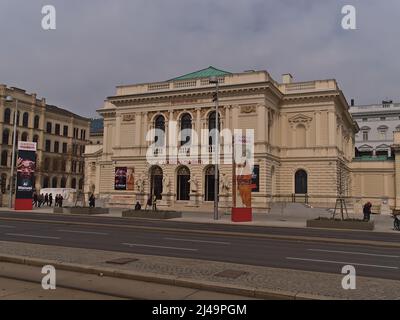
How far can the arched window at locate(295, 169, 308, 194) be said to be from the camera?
163 ft

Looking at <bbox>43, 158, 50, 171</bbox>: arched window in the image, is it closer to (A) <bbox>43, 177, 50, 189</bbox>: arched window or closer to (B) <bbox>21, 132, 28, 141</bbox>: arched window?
(A) <bbox>43, 177, 50, 189</bbox>: arched window

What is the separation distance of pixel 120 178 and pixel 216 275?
45164mm

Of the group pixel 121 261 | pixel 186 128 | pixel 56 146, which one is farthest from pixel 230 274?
pixel 56 146

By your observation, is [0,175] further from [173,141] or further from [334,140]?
[334,140]

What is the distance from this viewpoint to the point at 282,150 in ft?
169

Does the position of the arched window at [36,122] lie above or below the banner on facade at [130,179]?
above

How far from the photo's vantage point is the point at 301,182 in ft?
165

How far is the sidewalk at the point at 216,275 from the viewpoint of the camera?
806 centimetres

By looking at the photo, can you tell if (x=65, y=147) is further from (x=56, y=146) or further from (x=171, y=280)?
(x=171, y=280)

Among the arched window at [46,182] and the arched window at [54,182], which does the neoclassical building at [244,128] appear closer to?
the arched window at [46,182]

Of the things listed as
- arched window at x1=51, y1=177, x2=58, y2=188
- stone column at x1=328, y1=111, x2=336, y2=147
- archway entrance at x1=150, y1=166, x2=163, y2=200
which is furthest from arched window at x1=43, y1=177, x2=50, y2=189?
stone column at x1=328, y1=111, x2=336, y2=147

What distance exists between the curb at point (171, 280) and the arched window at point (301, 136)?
43.3m

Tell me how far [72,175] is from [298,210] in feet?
210

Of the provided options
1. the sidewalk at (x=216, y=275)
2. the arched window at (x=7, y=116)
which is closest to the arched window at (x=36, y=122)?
the arched window at (x=7, y=116)
